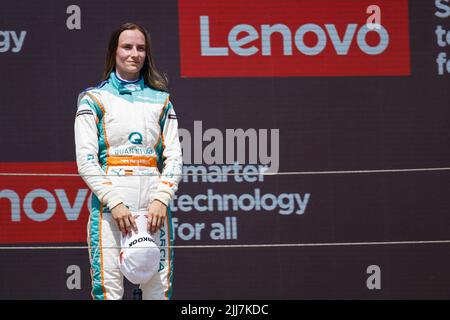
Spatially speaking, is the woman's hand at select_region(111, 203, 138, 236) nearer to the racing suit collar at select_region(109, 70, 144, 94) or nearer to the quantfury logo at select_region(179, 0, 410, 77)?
the racing suit collar at select_region(109, 70, 144, 94)

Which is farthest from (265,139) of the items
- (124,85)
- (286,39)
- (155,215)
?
(155,215)

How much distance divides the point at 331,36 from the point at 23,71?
1627 millimetres

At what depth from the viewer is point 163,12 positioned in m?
4.77

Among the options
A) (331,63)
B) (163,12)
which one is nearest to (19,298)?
(163,12)

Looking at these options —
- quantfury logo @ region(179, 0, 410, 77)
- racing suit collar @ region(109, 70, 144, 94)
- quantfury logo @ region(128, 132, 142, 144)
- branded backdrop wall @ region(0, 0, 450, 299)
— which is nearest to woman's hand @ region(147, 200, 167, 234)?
quantfury logo @ region(128, 132, 142, 144)

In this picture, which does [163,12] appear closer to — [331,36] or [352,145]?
[331,36]

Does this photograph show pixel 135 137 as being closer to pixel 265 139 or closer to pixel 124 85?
pixel 124 85

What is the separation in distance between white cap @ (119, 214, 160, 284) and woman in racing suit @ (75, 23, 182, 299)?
5 cm

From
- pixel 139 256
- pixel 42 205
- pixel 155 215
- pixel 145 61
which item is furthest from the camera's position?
pixel 42 205

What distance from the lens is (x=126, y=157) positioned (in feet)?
11.4

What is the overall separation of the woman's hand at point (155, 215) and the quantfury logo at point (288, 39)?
4.89ft

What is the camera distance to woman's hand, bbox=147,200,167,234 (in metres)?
3.38

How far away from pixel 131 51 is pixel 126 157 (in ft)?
1.36
